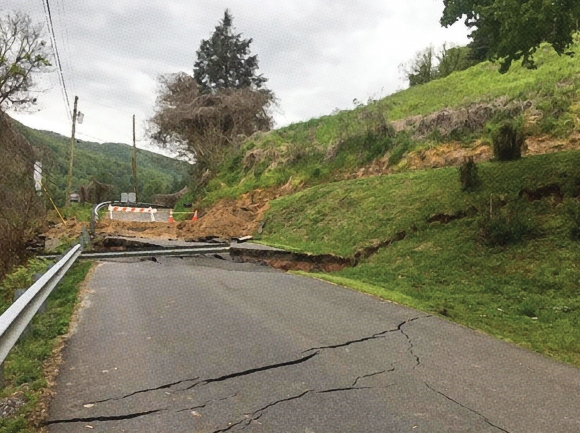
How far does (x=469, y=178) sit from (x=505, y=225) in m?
2.98

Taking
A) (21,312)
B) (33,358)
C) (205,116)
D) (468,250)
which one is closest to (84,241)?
(21,312)

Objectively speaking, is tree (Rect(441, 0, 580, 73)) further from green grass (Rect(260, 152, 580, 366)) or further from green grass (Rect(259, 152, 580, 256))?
green grass (Rect(260, 152, 580, 366))

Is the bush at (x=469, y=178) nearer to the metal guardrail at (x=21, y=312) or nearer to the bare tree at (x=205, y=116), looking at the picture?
the metal guardrail at (x=21, y=312)

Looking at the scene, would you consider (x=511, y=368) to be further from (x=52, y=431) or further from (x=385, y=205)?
(x=385, y=205)

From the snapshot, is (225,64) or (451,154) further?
(225,64)

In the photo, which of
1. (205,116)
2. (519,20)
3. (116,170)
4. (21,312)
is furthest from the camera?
(116,170)

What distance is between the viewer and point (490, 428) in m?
3.47

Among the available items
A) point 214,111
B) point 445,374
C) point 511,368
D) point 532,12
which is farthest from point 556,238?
point 214,111

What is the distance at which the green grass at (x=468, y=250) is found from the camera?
712 cm

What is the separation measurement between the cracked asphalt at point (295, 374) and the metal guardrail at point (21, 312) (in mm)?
527

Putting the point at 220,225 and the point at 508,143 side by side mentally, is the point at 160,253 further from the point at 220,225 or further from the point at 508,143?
the point at 508,143

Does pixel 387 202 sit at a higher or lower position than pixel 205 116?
lower

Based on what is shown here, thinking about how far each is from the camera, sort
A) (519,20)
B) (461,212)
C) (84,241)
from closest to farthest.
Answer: (519,20) < (461,212) < (84,241)

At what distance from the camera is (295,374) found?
14.5ft
